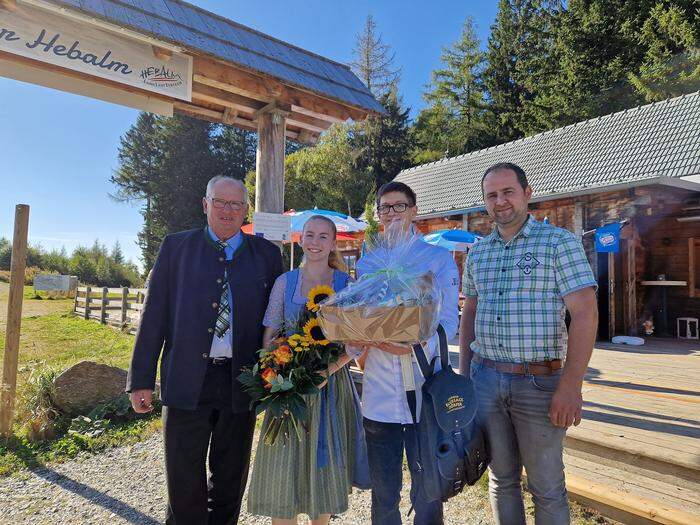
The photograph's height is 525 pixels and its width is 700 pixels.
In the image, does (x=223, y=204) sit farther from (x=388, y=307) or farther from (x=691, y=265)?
(x=691, y=265)

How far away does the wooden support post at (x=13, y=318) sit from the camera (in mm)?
4188

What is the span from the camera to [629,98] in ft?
57.5

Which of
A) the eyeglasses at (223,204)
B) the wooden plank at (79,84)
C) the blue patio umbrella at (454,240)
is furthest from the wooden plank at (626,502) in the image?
the blue patio umbrella at (454,240)

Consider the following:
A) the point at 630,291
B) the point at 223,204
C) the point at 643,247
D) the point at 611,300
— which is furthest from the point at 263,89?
the point at 643,247

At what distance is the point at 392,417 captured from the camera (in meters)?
1.93

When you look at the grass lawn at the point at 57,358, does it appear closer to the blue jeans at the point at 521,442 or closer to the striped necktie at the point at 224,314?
the striped necktie at the point at 224,314

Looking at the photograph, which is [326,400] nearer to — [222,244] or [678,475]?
[222,244]

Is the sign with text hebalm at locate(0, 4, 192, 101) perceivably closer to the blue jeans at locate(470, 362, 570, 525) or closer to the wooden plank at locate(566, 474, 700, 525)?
the blue jeans at locate(470, 362, 570, 525)

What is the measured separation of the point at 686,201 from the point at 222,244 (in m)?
9.01

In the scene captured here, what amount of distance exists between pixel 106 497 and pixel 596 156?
1107 cm

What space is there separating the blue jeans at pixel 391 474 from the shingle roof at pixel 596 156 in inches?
302

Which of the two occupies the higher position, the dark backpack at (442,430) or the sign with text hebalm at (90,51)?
the sign with text hebalm at (90,51)

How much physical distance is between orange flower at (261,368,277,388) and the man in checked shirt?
1.00 metres

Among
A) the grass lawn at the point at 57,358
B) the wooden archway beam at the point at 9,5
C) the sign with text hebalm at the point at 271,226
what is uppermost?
the wooden archway beam at the point at 9,5
